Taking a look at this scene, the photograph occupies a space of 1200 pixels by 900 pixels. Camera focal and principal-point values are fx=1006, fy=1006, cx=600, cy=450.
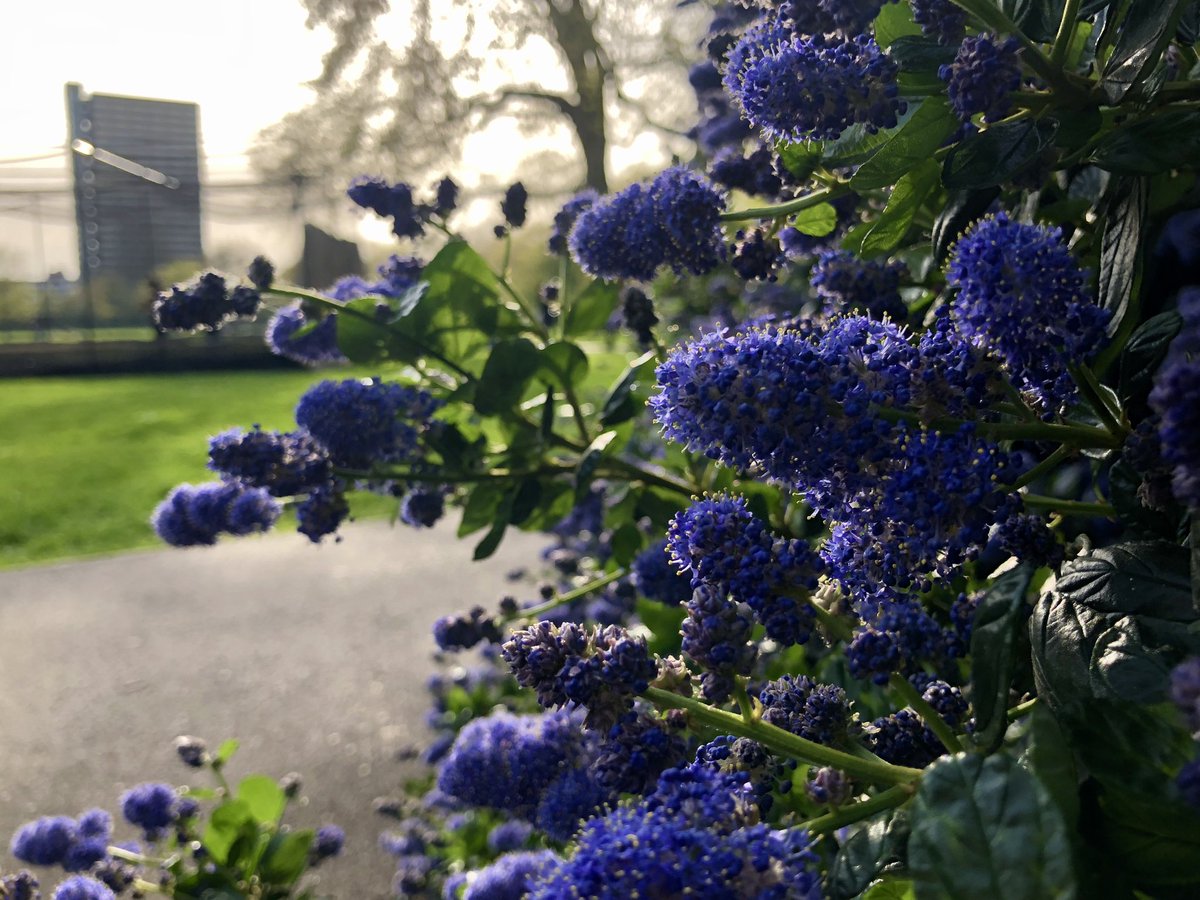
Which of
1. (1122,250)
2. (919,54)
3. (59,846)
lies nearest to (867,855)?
(1122,250)

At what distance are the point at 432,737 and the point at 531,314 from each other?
2636 millimetres

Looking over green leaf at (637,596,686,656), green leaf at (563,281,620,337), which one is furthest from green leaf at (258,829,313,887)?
green leaf at (563,281,620,337)

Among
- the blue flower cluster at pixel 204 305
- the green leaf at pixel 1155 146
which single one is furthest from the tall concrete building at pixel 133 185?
the green leaf at pixel 1155 146

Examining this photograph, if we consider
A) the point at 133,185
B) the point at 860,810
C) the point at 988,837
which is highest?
the point at 133,185

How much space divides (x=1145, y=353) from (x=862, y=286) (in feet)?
1.04

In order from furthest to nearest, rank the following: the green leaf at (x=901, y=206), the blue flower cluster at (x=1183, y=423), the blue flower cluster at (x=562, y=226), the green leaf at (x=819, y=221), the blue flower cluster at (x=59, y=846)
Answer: the blue flower cluster at (x=59, y=846)
the blue flower cluster at (x=562, y=226)
the green leaf at (x=819, y=221)
the green leaf at (x=901, y=206)
the blue flower cluster at (x=1183, y=423)

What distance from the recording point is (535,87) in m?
10.6

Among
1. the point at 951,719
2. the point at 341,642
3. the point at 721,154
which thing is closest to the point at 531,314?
the point at 721,154

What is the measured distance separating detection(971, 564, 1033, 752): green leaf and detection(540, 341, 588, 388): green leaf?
91cm

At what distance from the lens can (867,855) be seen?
0.67 metres

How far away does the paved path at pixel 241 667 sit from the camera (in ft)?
11.7

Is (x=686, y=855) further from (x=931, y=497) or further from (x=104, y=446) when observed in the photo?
(x=104, y=446)

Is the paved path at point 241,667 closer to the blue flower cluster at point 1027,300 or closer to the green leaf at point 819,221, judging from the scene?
the green leaf at point 819,221

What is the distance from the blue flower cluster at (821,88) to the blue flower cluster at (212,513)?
1075mm
